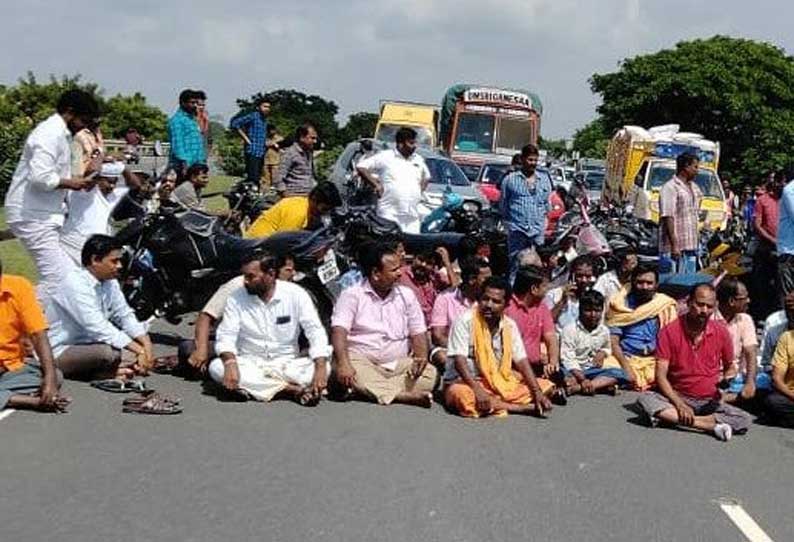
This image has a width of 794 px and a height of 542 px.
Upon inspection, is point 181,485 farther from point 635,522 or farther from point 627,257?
point 627,257

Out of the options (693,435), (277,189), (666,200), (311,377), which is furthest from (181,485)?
(277,189)

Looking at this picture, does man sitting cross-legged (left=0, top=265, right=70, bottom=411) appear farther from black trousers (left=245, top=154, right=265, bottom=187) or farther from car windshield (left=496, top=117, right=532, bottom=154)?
car windshield (left=496, top=117, right=532, bottom=154)

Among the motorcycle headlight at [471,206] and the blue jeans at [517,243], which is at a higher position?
the motorcycle headlight at [471,206]

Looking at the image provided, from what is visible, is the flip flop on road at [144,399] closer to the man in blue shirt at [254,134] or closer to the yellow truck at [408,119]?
the man in blue shirt at [254,134]

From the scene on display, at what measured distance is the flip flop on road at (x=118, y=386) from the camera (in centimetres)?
837

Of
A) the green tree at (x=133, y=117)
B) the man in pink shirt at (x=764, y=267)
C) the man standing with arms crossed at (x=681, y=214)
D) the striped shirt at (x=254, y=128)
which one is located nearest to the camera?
the man standing with arms crossed at (x=681, y=214)

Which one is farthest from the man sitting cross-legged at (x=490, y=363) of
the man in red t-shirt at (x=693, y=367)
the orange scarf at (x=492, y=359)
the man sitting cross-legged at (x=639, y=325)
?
the man sitting cross-legged at (x=639, y=325)

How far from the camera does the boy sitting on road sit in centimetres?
920

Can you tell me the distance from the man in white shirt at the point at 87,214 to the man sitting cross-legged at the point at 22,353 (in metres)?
1.72

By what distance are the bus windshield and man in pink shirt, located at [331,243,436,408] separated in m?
19.9

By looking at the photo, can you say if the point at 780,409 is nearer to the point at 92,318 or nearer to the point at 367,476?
the point at 367,476

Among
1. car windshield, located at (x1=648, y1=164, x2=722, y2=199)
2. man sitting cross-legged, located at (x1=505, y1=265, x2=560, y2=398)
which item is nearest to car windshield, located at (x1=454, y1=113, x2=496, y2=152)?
car windshield, located at (x1=648, y1=164, x2=722, y2=199)

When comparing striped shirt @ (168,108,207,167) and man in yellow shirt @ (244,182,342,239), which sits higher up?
striped shirt @ (168,108,207,167)

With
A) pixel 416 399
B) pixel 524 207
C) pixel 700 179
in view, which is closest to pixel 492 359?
pixel 416 399
